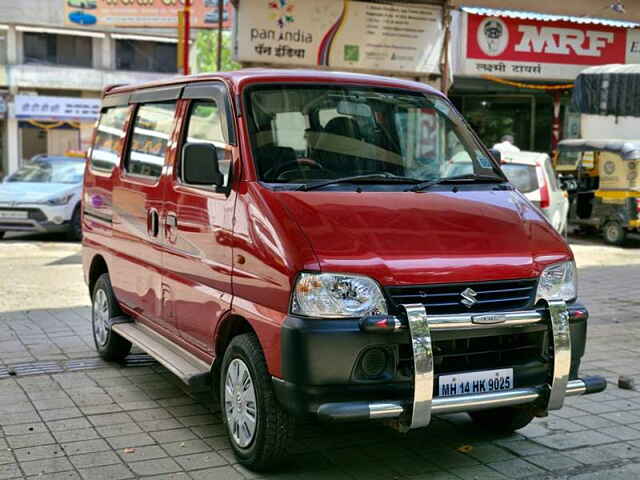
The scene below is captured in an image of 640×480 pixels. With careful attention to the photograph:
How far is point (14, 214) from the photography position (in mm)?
15102

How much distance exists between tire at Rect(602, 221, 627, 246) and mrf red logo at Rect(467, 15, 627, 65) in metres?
4.26

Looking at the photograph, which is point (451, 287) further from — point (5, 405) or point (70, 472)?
point (5, 405)

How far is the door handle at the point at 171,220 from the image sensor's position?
5.21 metres

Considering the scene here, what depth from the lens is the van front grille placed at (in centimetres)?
403

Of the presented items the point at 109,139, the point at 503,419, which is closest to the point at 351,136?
the point at 503,419

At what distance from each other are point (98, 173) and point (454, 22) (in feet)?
41.4

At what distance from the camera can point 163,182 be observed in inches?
215

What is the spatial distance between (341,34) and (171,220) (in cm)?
1157

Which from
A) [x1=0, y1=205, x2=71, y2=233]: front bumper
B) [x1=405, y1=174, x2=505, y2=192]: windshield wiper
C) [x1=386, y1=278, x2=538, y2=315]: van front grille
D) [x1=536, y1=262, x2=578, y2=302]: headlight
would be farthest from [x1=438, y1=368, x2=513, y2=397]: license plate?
[x1=0, y1=205, x2=71, y2=233]: front bumper

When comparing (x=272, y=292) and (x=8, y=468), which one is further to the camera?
(x=8, y=468)

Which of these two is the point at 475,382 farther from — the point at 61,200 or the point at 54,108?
the point at 54,108

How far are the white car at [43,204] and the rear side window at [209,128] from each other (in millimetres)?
10555

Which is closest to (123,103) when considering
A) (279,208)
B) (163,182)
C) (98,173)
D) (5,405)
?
(98,173)

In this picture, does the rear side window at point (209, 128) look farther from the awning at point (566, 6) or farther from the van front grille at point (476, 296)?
the awning at point (566, 6)
